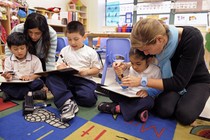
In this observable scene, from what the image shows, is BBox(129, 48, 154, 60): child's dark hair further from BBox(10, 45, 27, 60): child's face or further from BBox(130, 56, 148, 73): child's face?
BBox(10, 45, 27, 60): child's face

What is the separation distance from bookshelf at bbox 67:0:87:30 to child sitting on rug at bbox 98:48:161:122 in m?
3.65

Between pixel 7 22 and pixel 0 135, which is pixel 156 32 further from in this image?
pixel 7 22

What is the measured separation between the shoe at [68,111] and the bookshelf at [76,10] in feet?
12.1

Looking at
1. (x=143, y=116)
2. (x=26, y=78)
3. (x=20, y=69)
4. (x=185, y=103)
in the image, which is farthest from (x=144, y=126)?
(x=20, y=69)

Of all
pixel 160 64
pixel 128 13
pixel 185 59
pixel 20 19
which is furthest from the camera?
pixel 128 13

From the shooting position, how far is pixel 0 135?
0.88 meters

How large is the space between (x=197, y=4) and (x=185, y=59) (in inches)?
145

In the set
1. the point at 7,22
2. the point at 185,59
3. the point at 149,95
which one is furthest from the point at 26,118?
the point at 7,22

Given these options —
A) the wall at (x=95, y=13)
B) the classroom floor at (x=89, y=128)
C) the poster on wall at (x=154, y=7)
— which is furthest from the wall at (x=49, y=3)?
the classroom floor at (x=89, y=128)

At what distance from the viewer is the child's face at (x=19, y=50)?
133 cm

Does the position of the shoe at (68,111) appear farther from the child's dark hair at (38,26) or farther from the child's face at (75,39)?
the child's dark hair at (38,26)

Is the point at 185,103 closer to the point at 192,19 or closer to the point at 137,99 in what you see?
the point at 137,99

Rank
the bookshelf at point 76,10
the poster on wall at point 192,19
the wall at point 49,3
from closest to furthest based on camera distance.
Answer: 1. the wall at point 49,3
2. the poster on wall at point 192,19
3. the bookshelf at point 76,10

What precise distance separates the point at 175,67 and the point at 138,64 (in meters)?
0.24
